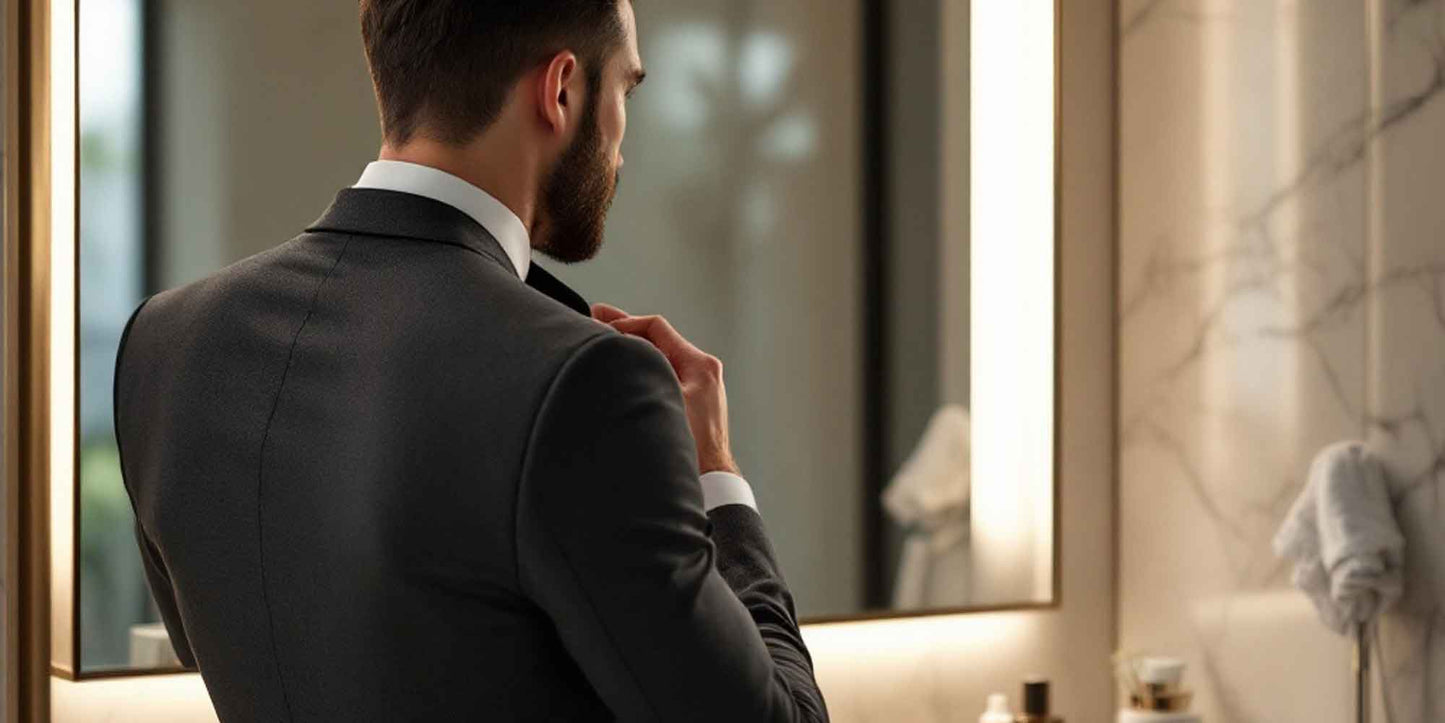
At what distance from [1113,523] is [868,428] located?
363 mm

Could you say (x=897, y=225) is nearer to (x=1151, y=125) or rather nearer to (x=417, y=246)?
(x=1151, y=125)

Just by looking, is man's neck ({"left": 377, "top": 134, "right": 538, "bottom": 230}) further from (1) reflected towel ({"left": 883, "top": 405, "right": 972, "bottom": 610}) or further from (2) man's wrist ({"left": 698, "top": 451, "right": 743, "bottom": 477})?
(1) reflected towel ({"left": 883, "top": 405, "right": 972, "bottom": 610})

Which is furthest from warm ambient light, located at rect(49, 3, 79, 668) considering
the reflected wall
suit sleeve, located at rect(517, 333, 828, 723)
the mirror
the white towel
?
the white towel

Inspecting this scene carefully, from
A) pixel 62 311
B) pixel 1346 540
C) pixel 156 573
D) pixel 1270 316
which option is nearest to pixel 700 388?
pixel 156 573

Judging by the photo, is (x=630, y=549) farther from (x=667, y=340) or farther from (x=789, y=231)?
(x=789, y=231)

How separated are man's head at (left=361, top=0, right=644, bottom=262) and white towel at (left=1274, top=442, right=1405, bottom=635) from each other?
2.91 ft

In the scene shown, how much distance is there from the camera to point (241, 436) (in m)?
0.69

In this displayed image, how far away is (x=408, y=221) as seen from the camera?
2.32 ft

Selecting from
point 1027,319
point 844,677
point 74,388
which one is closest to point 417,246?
point 74,388

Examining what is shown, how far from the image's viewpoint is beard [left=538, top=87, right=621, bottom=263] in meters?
0.78

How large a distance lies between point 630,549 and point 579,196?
246 millimetres

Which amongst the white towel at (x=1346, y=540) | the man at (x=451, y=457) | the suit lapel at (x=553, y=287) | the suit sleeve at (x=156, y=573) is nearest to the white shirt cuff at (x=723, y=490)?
the man at (x=451, y=457)

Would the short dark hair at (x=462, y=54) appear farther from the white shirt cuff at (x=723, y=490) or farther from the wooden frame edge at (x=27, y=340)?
the wooden frame edge at (x=27, y=340)

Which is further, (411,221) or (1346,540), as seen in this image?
(1346,540)
